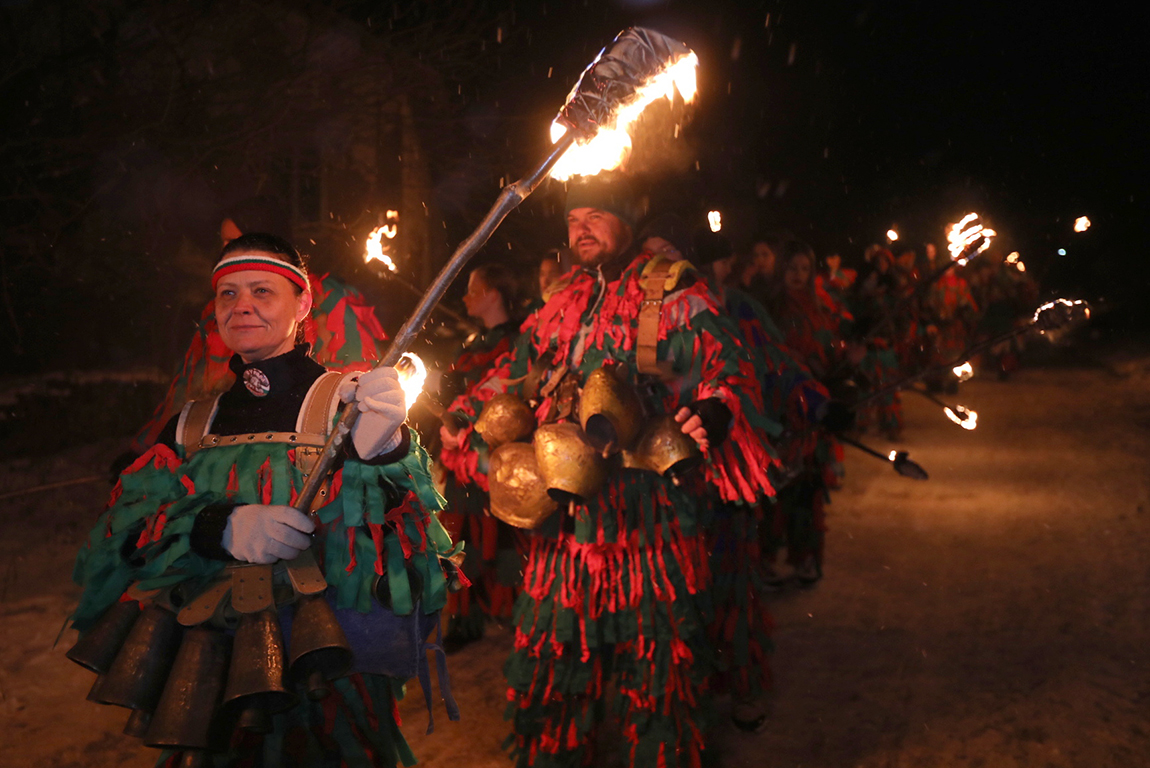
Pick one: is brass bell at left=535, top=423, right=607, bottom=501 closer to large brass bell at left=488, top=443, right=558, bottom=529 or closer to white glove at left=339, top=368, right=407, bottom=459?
large brass bell at left=488, top=443, right=558, bottom=529

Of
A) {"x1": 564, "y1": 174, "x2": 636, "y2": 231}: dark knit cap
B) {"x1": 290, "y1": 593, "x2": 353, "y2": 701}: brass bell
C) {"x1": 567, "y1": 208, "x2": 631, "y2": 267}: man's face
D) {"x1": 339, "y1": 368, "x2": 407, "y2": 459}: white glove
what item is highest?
{"x1": 564, "y1": 174, "x2": 636, "y2": 231}: dark knit cap

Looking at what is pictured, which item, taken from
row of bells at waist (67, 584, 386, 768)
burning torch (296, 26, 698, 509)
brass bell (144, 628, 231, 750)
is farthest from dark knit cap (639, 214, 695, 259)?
brass bell (144, 628, 231, 750)

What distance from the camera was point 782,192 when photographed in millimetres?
27156

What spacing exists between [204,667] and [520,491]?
4.77 ft

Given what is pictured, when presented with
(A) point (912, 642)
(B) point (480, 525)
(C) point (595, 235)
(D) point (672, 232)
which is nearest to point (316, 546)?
(C) point (595, 235)

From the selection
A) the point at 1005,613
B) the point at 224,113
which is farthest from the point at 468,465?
the point at 224,113

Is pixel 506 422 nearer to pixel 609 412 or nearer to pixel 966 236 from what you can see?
pixel 609 412

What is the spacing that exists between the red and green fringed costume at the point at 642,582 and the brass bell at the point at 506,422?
140mm

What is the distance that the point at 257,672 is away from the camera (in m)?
1.85

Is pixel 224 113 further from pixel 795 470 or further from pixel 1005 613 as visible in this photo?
pixel 1005 613

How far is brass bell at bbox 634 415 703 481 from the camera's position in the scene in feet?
9.82

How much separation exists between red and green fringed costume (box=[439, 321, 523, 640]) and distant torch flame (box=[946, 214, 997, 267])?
8.79 ft

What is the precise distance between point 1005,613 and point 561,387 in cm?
355

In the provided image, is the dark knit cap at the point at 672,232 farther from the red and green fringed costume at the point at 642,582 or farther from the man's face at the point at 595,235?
the red and green fringed costume at the point at 642,582
